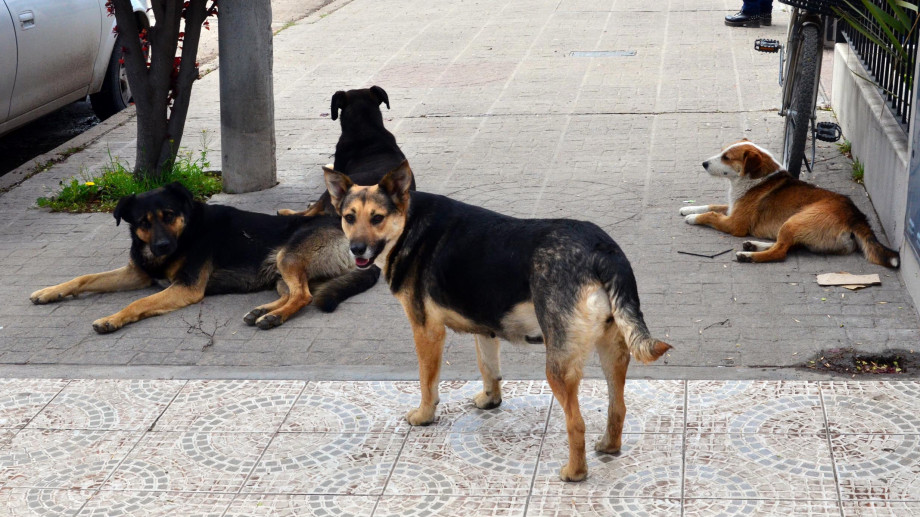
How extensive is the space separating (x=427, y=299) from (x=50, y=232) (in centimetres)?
471

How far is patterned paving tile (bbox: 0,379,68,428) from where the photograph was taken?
17.5 feet

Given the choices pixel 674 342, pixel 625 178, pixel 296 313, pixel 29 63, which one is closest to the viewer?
pixel 674 342

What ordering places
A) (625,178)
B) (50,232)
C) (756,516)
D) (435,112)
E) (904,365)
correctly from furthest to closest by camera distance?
(435,112) → (625,178) → (50,232) → (904,365) → (756,516)

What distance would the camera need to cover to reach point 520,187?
867cm

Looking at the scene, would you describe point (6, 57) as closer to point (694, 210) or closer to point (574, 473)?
point (694, 210)

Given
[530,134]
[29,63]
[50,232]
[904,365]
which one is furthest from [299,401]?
[29,63]

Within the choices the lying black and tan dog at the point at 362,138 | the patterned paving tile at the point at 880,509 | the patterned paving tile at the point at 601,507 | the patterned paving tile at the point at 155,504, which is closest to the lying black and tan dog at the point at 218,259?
the lying black and tan dog at the point at 362,138

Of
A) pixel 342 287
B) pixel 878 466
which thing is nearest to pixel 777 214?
pixel 878 466

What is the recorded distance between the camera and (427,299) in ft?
15.7

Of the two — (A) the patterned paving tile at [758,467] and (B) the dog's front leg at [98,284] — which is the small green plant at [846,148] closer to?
(A) the patterned paving tile at [758,467]

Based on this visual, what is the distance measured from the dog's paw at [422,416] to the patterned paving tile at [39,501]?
1535 mm

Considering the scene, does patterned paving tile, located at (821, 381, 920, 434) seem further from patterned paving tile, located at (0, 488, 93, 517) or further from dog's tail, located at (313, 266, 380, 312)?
patterned paving tile, located at (0, 488, 93, 517)

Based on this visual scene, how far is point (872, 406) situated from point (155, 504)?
11.2ft

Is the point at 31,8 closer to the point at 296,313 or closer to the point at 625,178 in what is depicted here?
the point at 296,313
